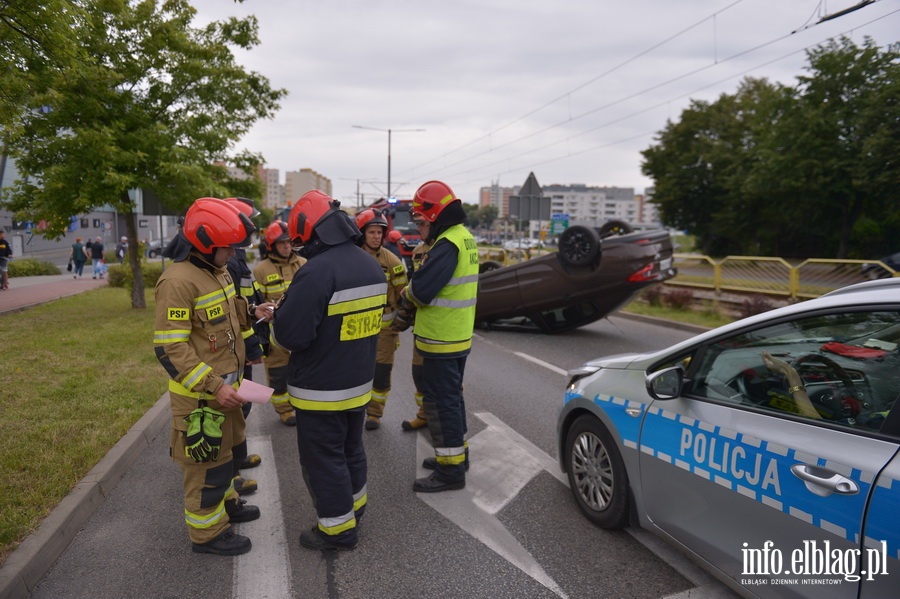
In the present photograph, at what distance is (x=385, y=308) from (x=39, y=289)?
16.2m

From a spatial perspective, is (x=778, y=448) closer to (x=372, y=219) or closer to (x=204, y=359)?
(x=204, y=359)

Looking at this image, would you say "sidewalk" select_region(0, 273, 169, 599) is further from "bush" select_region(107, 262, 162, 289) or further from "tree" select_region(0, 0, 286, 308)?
"bush" select_region(107, 262, 162, 289)

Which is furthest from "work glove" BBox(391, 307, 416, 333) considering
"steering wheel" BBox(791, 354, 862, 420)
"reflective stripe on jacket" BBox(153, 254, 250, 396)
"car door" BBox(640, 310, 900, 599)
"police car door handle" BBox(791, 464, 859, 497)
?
"police car door handle" BBox(791, 464, 859, 497)

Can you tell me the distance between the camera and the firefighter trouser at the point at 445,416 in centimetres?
411

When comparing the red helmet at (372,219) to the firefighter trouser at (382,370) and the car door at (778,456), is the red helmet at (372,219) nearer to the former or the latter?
the firefighter trouser at (382,370)

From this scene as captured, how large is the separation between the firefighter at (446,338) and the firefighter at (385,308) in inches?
43.3

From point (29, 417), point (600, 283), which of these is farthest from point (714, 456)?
point (600, 283)

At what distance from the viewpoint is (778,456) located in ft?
7.70

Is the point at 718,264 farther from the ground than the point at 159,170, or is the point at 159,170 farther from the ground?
the point at 159,170

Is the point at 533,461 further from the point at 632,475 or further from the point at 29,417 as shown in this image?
the point at 29,417

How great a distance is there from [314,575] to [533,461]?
6.83 feet

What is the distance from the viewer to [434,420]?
4145mm

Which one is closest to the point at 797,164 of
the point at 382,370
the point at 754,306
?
the point at 754,306

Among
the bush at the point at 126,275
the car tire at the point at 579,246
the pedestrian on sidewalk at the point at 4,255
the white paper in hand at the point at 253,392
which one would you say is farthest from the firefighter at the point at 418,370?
the pedestrian on sidewalk at the point at 4,255
